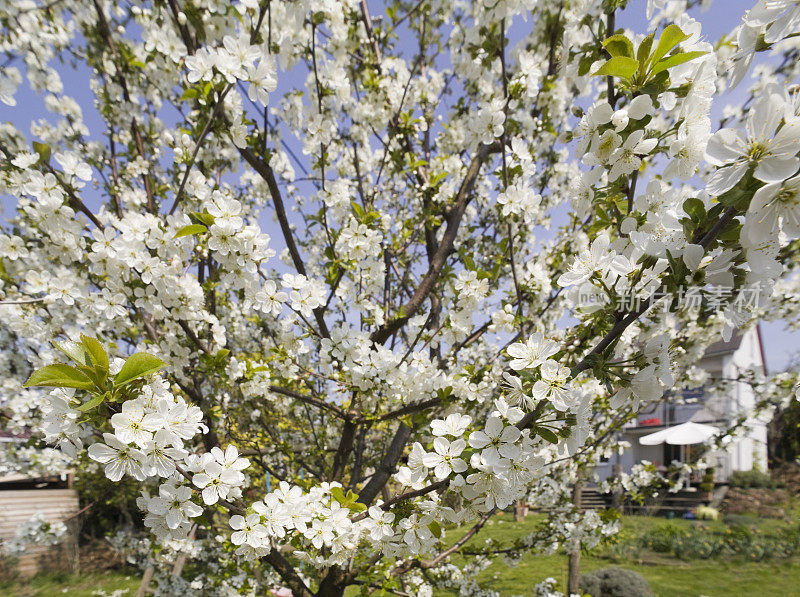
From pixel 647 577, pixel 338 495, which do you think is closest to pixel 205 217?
pixel 338 495

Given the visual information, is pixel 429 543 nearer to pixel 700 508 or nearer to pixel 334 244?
pixel 334 244

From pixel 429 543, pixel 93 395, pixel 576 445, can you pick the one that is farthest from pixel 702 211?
pixel 93 395

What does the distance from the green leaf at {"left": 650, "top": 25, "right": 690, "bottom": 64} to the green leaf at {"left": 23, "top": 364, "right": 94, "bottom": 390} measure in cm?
168

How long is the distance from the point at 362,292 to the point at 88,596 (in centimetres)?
802

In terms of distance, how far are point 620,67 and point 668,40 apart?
11 cm

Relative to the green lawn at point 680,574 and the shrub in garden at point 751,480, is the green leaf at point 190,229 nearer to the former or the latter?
the green lawn at point 680,574

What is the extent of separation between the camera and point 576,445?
1.14m

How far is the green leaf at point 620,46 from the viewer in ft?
3.51

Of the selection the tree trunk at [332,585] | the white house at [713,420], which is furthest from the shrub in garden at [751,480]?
the tree trunk at [332,585]

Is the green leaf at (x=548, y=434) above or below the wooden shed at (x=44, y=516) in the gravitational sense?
above

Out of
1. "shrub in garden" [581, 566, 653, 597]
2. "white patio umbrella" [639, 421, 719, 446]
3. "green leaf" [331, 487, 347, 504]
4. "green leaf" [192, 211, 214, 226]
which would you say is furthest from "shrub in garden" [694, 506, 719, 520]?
"green leaf" [192, 211, 214, 226]

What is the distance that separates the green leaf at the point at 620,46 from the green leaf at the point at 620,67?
59 mm

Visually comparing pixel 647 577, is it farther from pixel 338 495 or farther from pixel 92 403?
pixel 92 403

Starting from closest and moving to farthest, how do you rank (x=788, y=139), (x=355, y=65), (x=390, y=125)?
(x=788, y=139), (x=390, y=125), (x=355, y=65)
